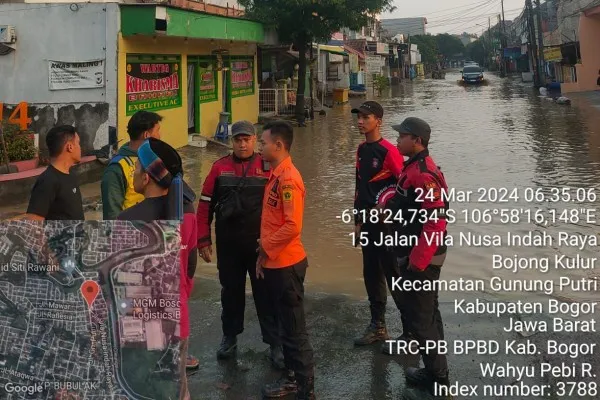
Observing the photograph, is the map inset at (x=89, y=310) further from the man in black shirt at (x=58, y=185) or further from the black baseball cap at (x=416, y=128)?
the black baseball cap at (x=416, y=128)

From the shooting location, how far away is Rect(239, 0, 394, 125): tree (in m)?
21.7

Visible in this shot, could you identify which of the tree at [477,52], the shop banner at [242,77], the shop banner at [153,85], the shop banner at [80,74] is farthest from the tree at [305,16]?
the tree at [477,52]

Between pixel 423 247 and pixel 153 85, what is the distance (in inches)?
484

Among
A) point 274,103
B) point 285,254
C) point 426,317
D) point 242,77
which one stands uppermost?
point 242,77

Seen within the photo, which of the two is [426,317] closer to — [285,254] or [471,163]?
[285,254]

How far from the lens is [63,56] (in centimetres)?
1281

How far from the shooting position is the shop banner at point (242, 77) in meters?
20.8

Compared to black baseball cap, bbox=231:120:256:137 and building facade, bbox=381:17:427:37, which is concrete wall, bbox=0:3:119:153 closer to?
black baseball cap, bbox=231:120:256:137

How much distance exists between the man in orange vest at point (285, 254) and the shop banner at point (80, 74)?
10.1m

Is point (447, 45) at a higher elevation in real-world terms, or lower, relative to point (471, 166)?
higher

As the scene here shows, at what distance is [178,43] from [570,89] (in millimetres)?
26910

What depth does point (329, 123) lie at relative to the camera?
77.7 feet

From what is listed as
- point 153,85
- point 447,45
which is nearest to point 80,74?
point 153,85

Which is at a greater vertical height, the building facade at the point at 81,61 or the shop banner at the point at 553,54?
the shop banner at the point at 553,54
